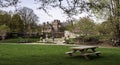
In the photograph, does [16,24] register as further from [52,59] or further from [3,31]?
[52,59]

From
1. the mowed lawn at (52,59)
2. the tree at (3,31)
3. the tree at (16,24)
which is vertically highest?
the tree at (16,24)

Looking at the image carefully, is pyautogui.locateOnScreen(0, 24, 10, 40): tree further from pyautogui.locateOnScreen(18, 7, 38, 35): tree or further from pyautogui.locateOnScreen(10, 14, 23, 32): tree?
pyautogui.locateOnScreen(18, 7, 38, 35): tree

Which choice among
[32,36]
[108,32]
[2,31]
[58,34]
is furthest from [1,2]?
[58,34]

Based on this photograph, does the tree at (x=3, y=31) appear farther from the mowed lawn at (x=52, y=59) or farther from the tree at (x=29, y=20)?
the mowed lawn at (x=52, y=59)

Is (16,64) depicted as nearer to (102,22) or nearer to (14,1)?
(14,1)

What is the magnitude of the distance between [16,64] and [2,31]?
49.1 metres

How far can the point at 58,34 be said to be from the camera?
3110 inches

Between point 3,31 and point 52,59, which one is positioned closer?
point 52,59

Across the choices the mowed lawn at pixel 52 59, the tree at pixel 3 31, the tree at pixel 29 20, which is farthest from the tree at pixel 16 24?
the mowed lawn at pixel 52 59

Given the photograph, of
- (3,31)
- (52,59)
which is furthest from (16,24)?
(52,59)

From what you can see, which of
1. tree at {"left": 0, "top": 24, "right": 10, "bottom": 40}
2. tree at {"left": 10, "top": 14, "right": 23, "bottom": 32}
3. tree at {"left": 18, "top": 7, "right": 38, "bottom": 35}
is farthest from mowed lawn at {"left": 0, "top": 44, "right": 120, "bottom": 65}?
tree at {"left": 18, "top": 7, "right": 38, "bottom": 35}

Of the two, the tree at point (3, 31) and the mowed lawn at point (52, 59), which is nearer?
the mowed lawn at point (52, 59)

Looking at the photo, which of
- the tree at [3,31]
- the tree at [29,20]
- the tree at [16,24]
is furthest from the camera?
the tree at [29,20]

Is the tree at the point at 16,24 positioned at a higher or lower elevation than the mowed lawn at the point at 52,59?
higher
